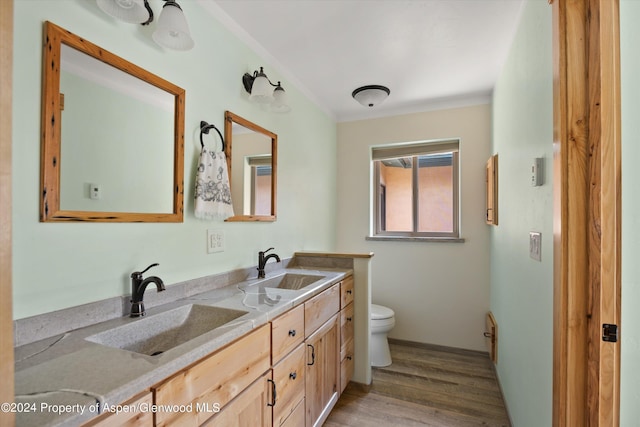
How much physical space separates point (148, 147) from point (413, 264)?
2449 mm

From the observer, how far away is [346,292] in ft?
6.73

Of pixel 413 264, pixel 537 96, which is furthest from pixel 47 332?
pixel 413 264

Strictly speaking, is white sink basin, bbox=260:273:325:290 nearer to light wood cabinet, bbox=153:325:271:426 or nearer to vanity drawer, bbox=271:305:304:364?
vanity drawer, bbox=271:305:304:364

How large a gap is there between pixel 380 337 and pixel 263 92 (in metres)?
2.12

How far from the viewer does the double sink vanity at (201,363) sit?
0.64 m

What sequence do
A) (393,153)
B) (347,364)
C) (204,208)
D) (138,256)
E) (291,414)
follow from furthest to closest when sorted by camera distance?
(393,153) < (347,364) < (204,208) < (291,414) < (138,256)

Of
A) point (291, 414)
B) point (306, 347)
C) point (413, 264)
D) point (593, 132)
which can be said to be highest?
point (593, 132)

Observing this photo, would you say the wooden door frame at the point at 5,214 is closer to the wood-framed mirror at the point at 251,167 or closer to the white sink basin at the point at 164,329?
the white sink basin at the point at 164,329

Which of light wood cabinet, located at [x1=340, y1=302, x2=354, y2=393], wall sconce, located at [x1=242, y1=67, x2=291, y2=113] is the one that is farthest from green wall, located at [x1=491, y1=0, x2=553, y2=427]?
wall sconce, located at [x1=242, y1=67, x2=291, y2=113]

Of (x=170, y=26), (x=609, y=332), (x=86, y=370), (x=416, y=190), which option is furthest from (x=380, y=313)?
(x=170, y=26)

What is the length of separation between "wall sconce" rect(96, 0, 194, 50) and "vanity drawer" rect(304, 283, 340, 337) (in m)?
1.29

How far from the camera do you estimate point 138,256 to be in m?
1.20

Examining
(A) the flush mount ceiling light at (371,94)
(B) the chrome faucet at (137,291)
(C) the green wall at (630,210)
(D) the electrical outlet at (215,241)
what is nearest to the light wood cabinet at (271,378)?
(B) the chrome faucet at (137,291)

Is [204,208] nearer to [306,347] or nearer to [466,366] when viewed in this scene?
[306,347]
